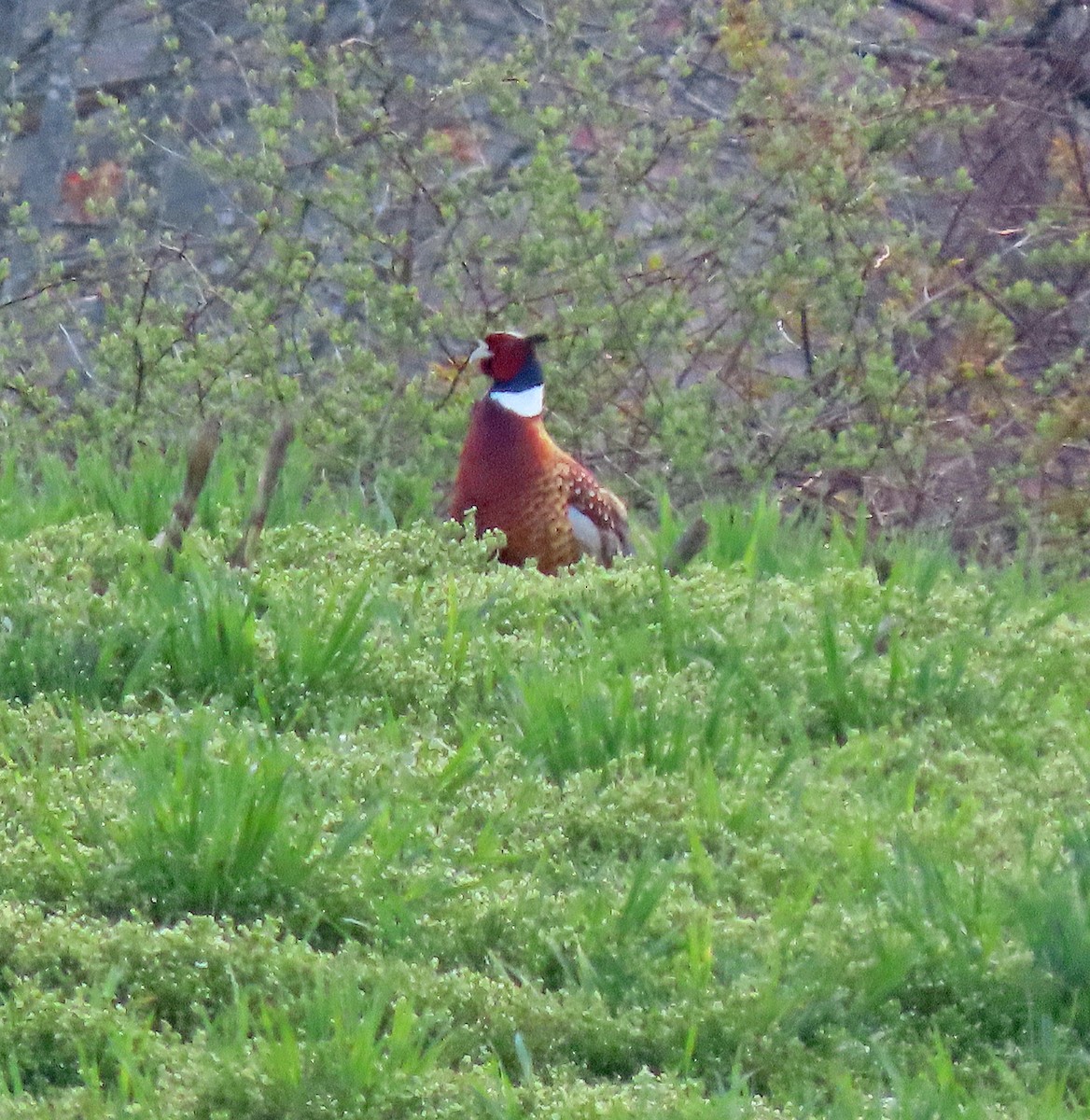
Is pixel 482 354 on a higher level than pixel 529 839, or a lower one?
higher

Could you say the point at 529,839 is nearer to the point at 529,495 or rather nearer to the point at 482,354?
the point at 529,495

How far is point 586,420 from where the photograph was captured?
7594 mm

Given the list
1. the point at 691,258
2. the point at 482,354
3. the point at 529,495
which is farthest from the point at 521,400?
the point at 691,258

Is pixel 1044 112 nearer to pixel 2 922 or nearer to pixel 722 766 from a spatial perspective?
pixel 722 766

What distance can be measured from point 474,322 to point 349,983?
15.7 ft

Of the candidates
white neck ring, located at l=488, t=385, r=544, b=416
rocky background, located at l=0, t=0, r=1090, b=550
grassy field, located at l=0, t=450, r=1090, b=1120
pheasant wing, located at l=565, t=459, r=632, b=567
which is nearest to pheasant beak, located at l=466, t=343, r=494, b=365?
white neck ring, located at l=488, t=385, r=544, b=416

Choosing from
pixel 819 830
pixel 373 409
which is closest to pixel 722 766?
pixel 819 830

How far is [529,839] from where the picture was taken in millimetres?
3598

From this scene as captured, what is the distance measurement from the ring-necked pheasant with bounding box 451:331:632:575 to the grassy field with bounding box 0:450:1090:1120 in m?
0.51

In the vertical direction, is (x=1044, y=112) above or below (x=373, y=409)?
above

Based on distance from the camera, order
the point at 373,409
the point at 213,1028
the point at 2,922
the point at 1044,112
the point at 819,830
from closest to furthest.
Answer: the point at 213,1028 < the point at 2,922 < the point at 819,830 < the point at 373,409 < the point at 1044,112

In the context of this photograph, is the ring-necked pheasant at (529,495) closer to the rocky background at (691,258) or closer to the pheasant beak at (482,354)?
the pheasant beak at (482,354)

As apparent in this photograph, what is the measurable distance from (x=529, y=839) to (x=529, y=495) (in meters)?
2.14

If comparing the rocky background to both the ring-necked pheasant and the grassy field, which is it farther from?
the grassy field
